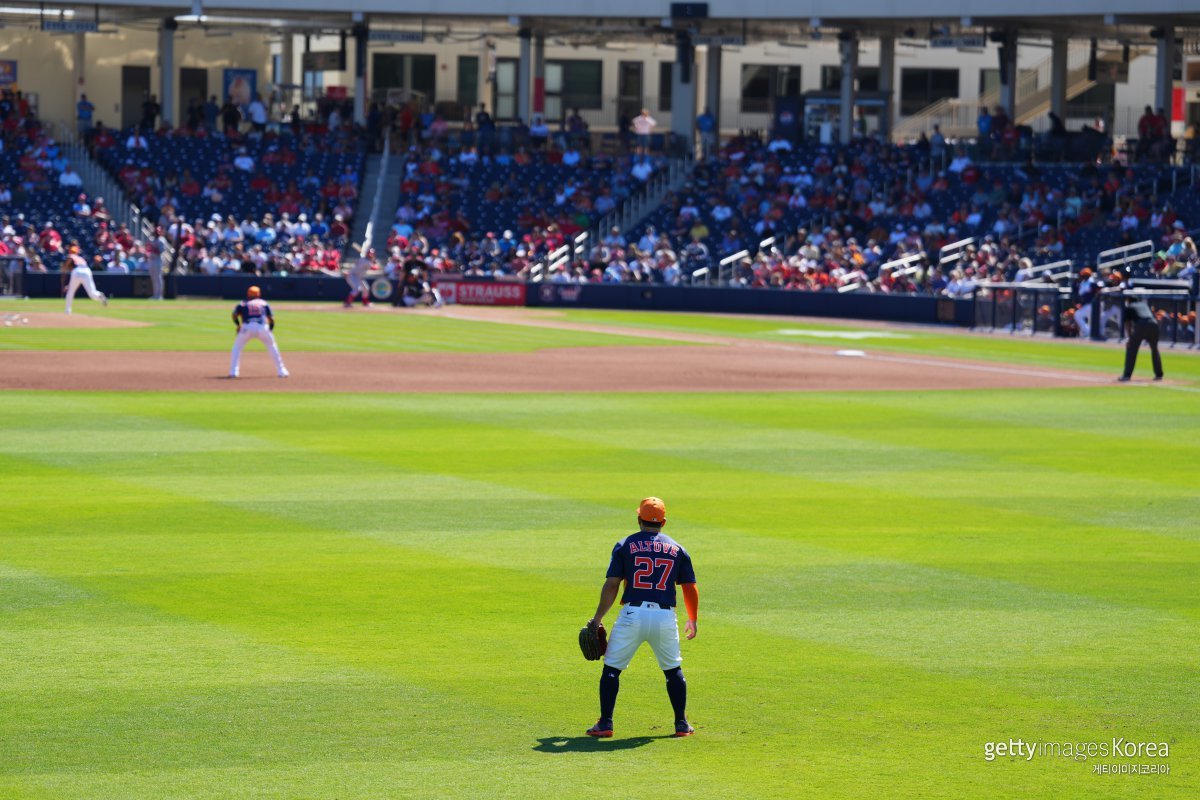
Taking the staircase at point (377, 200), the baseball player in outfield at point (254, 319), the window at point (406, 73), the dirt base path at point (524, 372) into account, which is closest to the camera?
the baseball player in outfield at point (254, 319)

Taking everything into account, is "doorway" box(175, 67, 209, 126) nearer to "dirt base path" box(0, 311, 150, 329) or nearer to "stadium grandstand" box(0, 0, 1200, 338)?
"stadium grandstand" box(0, 0, 1200, 338)

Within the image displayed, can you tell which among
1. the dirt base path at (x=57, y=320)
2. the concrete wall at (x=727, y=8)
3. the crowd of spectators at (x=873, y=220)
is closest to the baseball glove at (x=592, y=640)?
the dirt base path at (x=57, y=320)

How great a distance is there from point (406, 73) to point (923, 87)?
923 inches

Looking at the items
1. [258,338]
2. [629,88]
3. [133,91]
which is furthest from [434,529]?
[629,88]

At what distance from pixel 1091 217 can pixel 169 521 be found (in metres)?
42.3

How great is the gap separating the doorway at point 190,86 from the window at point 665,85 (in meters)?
20.4

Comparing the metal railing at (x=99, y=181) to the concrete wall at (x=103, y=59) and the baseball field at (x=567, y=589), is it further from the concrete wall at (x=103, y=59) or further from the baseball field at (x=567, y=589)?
the baseball field at (x=567, y=589)

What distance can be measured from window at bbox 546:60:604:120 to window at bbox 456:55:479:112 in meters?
3.26

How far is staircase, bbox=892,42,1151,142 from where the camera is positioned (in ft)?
229

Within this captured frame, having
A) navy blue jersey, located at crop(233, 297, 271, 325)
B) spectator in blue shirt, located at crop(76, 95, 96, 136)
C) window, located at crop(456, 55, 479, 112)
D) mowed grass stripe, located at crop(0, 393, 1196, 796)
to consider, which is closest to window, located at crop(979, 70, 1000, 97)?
window, located at crop(456, 55, 479, 112)

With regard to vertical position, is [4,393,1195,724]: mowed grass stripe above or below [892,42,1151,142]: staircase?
below

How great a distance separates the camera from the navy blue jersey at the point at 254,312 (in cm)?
2905

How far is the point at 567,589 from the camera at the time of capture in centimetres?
1452

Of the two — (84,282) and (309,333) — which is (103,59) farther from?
(309,333)
